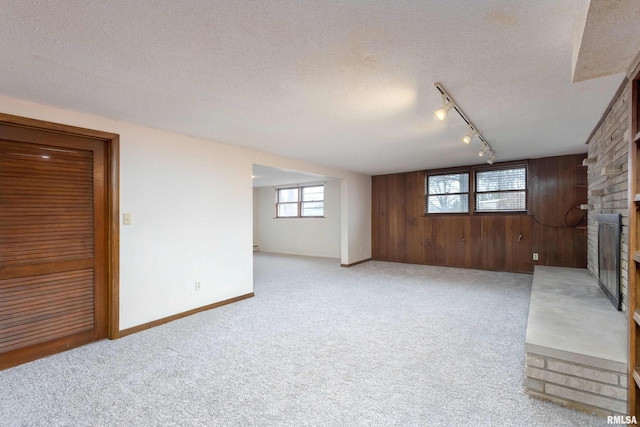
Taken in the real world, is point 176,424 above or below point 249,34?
below

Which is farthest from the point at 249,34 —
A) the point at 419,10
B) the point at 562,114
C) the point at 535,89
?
the point at 562,114

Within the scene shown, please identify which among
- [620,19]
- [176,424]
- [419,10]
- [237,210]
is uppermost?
[419,10]

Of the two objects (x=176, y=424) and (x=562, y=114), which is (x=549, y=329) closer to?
(x=562, y=114)

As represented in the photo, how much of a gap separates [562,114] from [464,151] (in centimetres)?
177

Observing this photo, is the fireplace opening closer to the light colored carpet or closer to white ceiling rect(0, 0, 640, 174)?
the light colored carpet

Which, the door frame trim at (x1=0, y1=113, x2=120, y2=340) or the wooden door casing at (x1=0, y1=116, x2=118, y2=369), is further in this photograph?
the door frame trim at (x1=0, y1=113, x2=120, y2=340)

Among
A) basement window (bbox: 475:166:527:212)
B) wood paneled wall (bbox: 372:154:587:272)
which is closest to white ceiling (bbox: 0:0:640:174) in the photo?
wood paneled wall (bbox: 372:154:587:272)

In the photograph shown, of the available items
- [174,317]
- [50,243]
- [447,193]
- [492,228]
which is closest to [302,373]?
[174,317]

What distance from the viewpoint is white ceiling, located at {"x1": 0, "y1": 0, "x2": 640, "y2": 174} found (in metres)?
1.42

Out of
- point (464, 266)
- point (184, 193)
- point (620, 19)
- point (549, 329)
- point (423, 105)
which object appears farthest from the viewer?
point (464, 266)

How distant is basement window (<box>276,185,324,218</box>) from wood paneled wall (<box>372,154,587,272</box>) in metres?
1.67

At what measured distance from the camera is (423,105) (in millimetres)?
2648

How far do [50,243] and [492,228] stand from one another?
6633 mm

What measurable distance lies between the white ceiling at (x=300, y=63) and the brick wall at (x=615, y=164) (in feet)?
0.53
